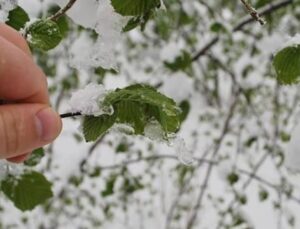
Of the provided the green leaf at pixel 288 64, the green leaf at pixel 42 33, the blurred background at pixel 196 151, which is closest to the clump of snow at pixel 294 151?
the green leaf at pixel 288 64

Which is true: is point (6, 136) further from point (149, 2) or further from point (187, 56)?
point (187, 56)

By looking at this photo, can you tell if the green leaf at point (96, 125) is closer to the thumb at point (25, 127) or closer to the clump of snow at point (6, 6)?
the thumb at point (25, 127)

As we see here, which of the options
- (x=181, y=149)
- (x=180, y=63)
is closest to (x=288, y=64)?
(x=181, y=149)

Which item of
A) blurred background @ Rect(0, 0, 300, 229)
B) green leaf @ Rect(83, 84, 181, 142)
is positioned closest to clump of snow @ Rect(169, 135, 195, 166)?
green leaf @ Rect(83, 84, 181, 142)

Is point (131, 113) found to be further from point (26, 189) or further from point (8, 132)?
point (26, 189)

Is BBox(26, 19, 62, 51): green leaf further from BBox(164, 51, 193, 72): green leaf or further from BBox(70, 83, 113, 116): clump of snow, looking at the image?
BBox(164, 51, 193, 72): green leaf

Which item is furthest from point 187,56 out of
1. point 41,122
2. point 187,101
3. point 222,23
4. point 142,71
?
point 142,71
